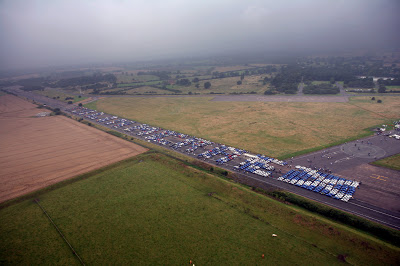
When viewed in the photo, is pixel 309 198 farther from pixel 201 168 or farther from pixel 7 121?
pixel 7 121

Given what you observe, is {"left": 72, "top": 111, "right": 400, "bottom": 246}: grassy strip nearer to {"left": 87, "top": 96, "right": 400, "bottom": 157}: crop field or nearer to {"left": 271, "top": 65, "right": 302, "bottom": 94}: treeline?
{"left": 87, "top": 96, "right": 400, "bottom": 157}: crop field

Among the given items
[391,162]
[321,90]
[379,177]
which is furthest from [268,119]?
[321,90]

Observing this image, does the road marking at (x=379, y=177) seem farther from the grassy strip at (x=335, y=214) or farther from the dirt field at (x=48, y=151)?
the dirt field at (x=48, y=151)

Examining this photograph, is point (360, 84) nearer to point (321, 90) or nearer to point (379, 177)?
point (321, 90)

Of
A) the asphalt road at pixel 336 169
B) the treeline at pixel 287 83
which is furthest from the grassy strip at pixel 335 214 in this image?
the treeline at pixel 287 83

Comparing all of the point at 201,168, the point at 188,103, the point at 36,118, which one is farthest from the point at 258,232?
the point at 36,118

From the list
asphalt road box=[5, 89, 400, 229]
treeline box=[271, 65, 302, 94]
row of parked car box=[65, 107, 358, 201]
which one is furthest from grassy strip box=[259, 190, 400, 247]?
treeline box=[271, 65, 302, 94]

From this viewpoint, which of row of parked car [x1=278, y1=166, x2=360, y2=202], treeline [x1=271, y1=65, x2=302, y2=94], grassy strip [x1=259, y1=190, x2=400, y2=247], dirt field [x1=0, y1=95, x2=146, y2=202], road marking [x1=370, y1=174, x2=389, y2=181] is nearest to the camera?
grassy strip [x1=259, y1=190, x2=400, y2=247]
